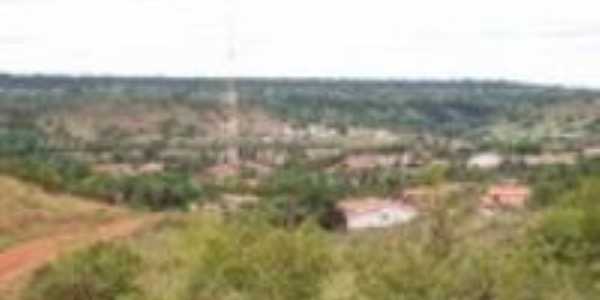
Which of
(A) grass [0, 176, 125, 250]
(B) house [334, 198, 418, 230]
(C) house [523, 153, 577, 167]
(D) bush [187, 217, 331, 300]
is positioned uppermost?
(D) bush [187, 217, 331, 300]

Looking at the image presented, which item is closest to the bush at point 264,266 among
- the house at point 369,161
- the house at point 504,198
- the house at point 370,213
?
the house at point 370,213

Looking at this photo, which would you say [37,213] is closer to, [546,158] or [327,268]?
[327,268]

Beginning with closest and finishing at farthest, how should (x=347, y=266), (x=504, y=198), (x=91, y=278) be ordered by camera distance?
1. (x=347, y=266)
2. (x=91, y=278)
3. (x=504, y=198)

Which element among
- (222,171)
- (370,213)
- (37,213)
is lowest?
(222,171)

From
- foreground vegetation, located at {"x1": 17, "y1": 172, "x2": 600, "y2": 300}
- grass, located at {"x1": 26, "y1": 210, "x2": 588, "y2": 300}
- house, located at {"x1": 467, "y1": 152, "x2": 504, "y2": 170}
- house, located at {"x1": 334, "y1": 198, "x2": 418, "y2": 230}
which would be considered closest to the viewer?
grass, located at {"x1": 26, "y1": 210, "x2": 588, "y2": 300}

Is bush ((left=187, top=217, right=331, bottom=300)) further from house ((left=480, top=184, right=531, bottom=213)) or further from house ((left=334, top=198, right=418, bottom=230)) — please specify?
house ((left=480, top=184, right=531, bottom=213))

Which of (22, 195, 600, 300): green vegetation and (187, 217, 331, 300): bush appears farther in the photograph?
(187, 217, 331, 300): bush

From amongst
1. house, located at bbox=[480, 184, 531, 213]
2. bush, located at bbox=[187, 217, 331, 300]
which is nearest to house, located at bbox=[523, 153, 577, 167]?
house, located at bbox=[480, 184, 531, 213]

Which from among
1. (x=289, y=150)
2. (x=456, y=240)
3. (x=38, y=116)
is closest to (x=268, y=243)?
(x=456, y=240)

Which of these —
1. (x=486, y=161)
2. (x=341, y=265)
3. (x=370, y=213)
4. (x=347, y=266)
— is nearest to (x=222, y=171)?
(x=486, y=161)
